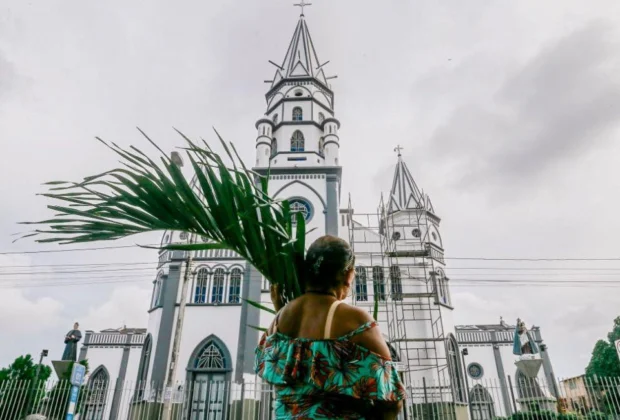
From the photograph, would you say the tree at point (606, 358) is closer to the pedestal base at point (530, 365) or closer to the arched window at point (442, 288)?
the arched window at point (442, 288)

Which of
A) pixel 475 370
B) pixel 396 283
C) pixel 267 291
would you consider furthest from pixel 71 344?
pixel 475 370

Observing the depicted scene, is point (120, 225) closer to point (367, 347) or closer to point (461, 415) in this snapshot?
point (367, 347)

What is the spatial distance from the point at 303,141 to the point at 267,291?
8.58m

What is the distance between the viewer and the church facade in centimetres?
1673

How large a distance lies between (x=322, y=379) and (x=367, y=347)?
0.21 meters

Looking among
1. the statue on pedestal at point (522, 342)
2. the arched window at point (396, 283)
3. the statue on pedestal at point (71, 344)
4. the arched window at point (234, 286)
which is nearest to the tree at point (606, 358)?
the arched window at point (396, 283)

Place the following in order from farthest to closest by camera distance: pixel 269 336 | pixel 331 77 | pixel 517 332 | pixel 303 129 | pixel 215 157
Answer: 1. pixel 331 77
2. pixel 303 129
3. pixel 517 332
4. pixel 215 157
5. pixel 269 336

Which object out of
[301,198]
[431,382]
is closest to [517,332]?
[431,382]

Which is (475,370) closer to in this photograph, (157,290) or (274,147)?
(274,147)

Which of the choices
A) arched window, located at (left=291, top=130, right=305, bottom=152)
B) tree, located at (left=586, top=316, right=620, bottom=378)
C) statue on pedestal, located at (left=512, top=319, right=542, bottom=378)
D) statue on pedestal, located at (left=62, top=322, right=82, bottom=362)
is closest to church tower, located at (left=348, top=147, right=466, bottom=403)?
statue on pedestal, located at (left=512, top=319, right=542, bottom=378)

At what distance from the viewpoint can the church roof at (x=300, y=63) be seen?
24.5m

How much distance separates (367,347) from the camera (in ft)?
5.07

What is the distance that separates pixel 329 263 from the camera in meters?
1.75

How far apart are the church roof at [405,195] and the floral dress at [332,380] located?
22.7 m
